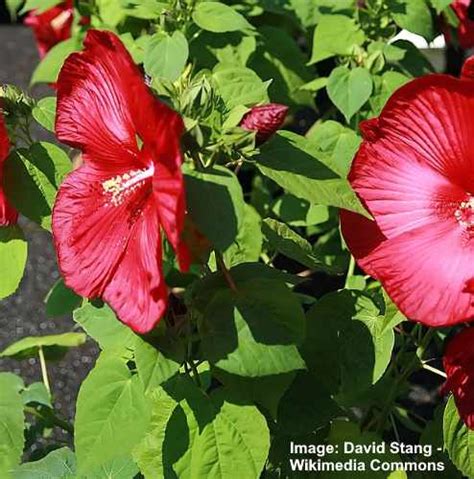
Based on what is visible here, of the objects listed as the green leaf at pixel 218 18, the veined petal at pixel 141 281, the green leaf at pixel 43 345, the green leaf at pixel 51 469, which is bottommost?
the green leaf at pixel 43 345

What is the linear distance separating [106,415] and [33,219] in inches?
8.5

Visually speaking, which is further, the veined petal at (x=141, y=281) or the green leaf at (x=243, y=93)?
the green leaf at (x=243, y=93)

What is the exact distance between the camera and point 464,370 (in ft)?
3.26

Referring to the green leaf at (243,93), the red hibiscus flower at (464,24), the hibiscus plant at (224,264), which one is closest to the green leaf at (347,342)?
the hibiscus plant at (224,264)

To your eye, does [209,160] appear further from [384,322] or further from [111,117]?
[384,322]

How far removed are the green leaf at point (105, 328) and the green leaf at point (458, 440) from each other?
34 centimetres

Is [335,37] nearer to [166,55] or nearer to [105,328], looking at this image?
[166,55]

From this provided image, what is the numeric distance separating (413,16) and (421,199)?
2.08 ft

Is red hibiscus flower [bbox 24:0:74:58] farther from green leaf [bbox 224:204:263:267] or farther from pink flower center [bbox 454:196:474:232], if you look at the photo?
pink flower center [bbox 454:196:474:232]

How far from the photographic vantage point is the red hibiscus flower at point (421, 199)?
0.92m

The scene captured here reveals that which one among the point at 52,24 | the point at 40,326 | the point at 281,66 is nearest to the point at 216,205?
the point at 281,66

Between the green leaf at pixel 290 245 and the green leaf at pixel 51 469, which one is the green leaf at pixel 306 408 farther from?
the green leaf at pixel 51 469

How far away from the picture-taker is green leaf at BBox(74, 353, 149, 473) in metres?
1.00

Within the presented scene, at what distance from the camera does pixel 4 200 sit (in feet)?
3.40
